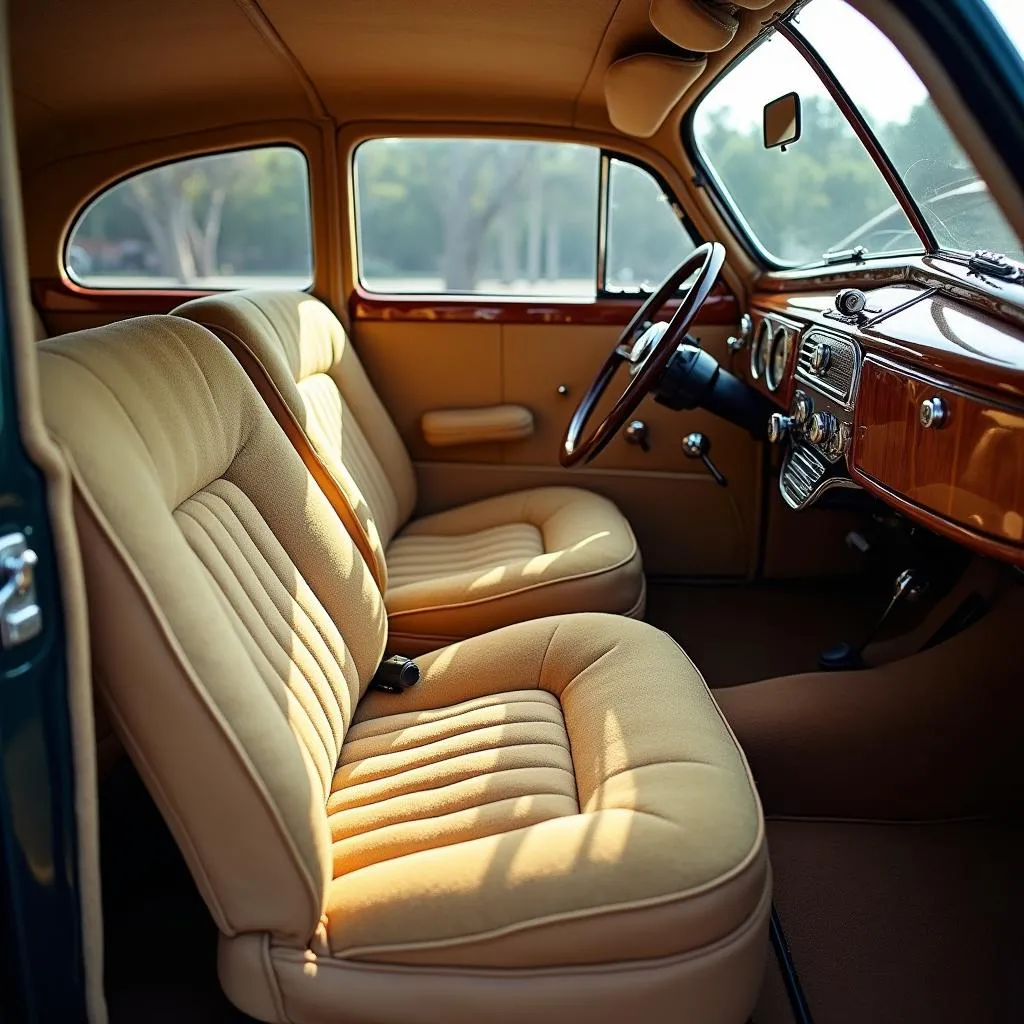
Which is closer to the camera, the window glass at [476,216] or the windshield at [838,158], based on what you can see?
the windshield at [838,158]

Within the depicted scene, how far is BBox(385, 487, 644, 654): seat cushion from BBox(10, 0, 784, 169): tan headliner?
110cm

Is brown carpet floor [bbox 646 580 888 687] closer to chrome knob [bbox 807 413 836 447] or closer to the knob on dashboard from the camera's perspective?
chrome knob [bbox 807 413 836 447]

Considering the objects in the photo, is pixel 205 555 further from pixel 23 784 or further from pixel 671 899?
pixel 671 899

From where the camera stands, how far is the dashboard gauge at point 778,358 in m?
2.23

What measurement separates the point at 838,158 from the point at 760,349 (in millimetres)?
491

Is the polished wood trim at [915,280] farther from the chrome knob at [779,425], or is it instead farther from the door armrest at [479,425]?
the door armrest at [479,425]

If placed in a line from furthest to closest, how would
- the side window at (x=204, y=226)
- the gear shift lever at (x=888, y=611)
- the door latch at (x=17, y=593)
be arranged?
the side window at (x=204, y=226), the gear shift lever at (x=888, y=611), the door latch at (x=17, y=593)

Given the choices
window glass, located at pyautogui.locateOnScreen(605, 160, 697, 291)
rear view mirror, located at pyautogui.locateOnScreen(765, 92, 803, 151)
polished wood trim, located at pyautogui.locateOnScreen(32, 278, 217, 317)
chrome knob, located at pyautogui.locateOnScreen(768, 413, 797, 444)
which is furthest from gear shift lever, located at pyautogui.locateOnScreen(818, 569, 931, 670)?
polished wood trim, located at pyautogui.locateOnScreen(32, 278, 217, 317)

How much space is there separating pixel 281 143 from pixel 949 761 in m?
2.38

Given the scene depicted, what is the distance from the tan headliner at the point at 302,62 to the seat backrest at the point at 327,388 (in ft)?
1.84

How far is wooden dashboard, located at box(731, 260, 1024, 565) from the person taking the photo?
1161mm

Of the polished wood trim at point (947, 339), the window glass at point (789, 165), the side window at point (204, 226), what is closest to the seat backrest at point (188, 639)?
the polished wood trim at point (947, 339)

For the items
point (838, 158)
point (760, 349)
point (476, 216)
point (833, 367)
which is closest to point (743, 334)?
point (760, 349)

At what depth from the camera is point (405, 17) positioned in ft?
6.69
